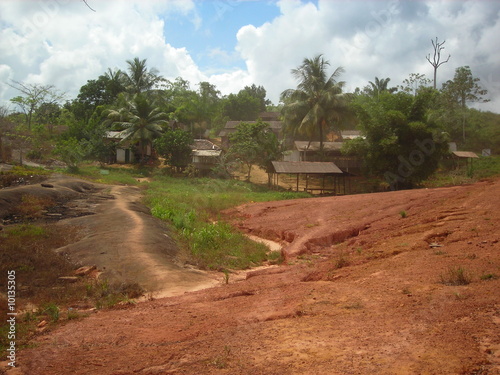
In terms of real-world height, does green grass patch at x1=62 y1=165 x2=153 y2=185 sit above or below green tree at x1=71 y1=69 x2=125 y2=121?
below

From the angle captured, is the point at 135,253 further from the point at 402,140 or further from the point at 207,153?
the point at 207,153

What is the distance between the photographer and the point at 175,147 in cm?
3141

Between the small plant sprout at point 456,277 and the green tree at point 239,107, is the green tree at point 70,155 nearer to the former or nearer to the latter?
the green tree at point 239,107

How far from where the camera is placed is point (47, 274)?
848 centimetres

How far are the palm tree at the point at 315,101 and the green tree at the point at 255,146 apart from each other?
132 inches

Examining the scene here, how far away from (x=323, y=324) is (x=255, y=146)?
24851 mm

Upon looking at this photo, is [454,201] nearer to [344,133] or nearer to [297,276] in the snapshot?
[297,276]

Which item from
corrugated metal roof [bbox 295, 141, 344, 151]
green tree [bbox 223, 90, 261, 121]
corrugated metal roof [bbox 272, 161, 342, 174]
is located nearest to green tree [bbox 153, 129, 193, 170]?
corrugated metal roof [bbox 272, 161, 342, 174]

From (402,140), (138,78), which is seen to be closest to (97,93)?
(138,78)

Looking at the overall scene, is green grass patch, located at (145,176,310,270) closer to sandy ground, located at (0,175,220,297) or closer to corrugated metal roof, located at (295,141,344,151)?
sandy ground, located at (0,175,220,297)

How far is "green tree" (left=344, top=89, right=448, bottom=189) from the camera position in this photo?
24.8 m

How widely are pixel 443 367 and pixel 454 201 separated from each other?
36.8 feet

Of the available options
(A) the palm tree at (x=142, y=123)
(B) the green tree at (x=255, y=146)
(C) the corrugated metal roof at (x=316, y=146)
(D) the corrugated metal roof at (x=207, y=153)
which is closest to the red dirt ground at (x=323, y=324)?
(B) the green tree at (x=255, y=146)

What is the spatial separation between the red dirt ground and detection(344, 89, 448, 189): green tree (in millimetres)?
15675
